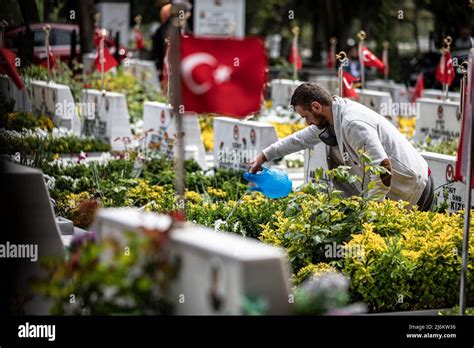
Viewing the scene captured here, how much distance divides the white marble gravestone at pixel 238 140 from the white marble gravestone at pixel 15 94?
3.01 metres

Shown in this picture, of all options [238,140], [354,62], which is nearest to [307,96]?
[238,140]

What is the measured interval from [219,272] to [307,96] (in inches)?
179

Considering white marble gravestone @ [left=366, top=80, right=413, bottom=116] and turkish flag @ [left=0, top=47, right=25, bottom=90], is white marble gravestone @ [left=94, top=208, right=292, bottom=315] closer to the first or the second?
turkish flag @ [left=0, top=47, right=25, bottom=90]

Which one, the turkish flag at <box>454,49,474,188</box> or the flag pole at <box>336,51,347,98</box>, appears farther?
the flag pole at <box>336,51,347,98</box>

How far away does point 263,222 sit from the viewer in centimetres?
→ 1066

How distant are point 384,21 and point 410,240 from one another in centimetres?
2279

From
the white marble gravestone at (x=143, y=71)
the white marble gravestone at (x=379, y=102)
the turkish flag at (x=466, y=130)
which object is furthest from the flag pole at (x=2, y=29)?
the white marble gravestone at (x=143, y=71)

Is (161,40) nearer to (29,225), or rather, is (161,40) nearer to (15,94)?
(15,94)

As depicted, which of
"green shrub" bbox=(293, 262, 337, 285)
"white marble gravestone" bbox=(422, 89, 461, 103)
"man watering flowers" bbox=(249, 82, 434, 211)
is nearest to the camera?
"green shrub" bbox=(293, 262, 337, 285)

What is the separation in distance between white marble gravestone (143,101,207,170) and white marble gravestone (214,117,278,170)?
0.48 m

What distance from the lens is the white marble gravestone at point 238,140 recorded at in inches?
581

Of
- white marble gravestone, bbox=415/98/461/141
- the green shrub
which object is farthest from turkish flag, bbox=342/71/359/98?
the green shrub

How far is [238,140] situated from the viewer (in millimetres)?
15312

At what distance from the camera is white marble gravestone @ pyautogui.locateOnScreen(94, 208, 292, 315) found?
17.1 feet
